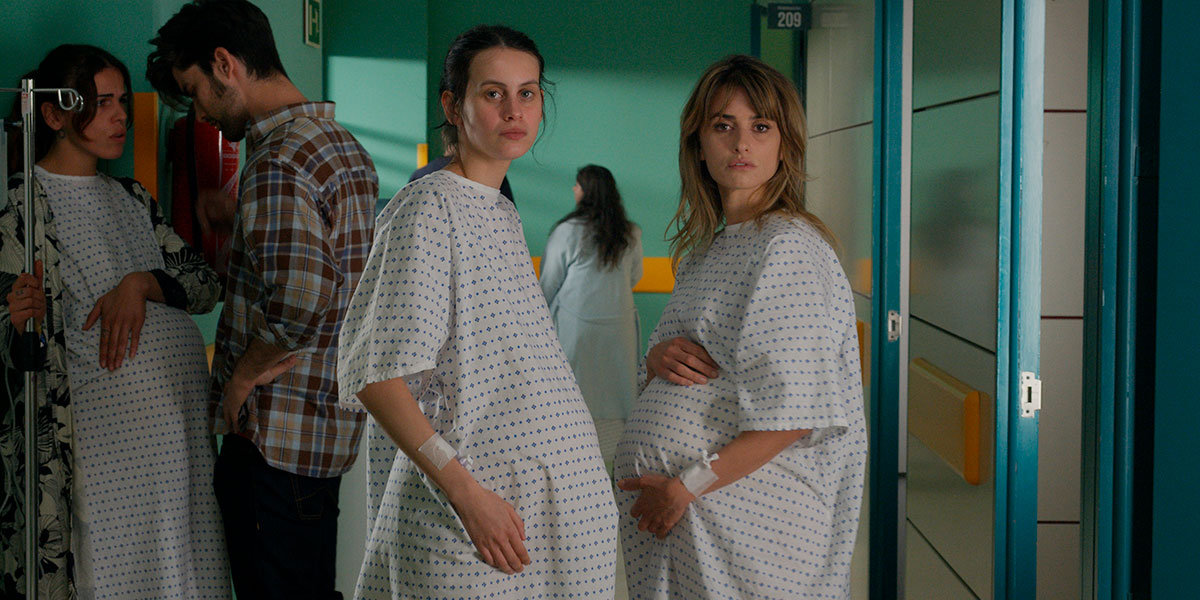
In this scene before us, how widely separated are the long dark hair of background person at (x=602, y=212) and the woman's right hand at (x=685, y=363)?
282cm

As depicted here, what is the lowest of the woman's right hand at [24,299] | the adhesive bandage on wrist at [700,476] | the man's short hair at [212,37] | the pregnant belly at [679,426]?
the adhesive bandage on wrist at [700,476]

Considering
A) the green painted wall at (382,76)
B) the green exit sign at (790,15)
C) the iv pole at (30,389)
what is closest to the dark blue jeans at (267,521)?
the iv pole at (30,389)

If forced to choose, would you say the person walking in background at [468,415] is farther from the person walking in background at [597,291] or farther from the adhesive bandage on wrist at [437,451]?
the person walking in background at [597,291]

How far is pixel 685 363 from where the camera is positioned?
171cm

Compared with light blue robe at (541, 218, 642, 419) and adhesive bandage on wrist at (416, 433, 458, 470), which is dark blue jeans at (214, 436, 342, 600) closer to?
adhesive bandage on wrist at (416, 433, 458, 470)

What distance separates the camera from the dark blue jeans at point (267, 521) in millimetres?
1928

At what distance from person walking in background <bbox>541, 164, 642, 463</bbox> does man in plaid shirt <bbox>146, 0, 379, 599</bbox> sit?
2.62 meters

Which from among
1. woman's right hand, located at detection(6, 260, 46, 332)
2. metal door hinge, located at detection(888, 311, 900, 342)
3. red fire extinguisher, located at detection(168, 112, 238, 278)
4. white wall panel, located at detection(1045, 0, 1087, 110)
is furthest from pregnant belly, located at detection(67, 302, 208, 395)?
white wall panel, located at detection(1045, 0, 1087, 110)

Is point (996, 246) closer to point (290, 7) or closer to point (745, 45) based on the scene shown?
point (290, 7)

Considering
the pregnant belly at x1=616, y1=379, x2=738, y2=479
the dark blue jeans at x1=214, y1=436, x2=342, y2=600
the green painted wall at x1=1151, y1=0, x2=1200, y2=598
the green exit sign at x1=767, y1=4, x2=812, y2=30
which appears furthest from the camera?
the green exit sign at x1=767, y1=4, x2=812, y2=30

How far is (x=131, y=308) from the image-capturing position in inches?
84.0

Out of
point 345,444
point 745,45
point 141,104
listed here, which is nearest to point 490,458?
point 345,444

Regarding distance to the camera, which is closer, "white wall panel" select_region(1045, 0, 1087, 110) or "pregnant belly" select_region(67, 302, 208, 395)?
"pregnant belly" select_region(67, 302, 208, 395)

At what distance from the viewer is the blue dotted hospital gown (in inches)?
84.2
